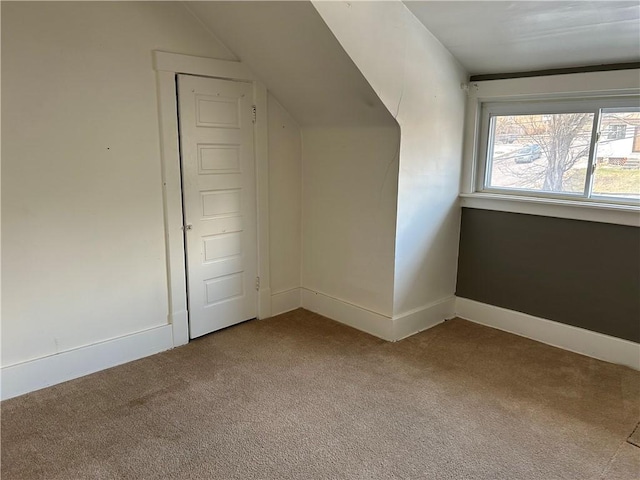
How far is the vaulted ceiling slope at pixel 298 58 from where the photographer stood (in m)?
2.46

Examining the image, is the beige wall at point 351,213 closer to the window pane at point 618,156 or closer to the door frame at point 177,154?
the door frame at point 177,154

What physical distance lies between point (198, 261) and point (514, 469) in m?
2.21

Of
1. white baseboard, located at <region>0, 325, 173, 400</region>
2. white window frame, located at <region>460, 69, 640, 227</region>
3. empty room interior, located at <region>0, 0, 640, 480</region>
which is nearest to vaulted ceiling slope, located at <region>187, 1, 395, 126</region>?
empty room interior, located at <region>0, 0, 640, 480</region>

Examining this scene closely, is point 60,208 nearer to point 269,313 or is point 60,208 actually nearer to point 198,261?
point 198,261

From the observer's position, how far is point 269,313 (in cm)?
366

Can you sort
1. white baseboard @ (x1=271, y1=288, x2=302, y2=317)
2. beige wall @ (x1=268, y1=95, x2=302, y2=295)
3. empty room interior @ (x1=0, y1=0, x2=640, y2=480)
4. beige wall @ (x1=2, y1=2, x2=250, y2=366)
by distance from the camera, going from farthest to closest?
white baseboard @ (x1=271, y1=288, x2=302, y2=317), beige wall @ (x1=268, y1=95, x2=302, y2=295), beige wall @ (x1=2, y1=2, x2=250, y2=366), empty room interior @ (x1=0, y1=0, x2=640, y2=480)

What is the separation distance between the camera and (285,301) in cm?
377

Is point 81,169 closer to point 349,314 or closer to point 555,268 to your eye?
point 349,314

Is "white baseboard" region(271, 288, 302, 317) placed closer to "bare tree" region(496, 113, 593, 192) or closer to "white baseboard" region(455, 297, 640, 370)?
"white baseboard" region(455, 297, 640, 370)

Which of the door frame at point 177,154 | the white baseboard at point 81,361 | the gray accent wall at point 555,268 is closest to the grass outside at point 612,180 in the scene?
the gray accent wall at point 555,268

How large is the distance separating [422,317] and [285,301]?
1.10 metres

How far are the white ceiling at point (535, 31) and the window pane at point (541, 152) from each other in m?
0.37

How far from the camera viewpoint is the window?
2838 millimetres

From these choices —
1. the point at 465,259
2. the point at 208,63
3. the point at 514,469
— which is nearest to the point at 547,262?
the point at 465,259
